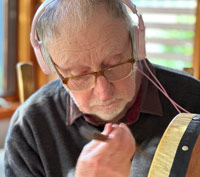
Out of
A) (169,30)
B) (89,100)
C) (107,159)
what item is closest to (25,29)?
(169,30)

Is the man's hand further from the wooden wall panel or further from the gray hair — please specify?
the wooden wall panel

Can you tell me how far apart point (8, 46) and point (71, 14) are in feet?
4.82

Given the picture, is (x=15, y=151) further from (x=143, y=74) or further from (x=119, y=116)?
(x=143, y=74)

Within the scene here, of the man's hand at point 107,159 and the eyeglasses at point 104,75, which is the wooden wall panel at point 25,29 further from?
the man's hand at point 107,159

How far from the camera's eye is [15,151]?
3.67 feet

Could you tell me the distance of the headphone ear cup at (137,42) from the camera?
98 cm

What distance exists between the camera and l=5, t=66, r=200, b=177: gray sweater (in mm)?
1042

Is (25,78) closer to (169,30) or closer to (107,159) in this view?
(107,159)

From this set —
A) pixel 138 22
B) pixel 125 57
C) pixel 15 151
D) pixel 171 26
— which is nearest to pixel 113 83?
pixel 125 57

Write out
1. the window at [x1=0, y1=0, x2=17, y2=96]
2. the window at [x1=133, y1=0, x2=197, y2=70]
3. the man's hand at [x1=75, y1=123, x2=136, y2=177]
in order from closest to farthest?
the man's hand at [x1=75, y1=123, x2=136, y2=177]
the window at [x1=133, y1=0, x2=197, y2=70]
the window at [x1=0, y1=0, x2=17, y2=96]

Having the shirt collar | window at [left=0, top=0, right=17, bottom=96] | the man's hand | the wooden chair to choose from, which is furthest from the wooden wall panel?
the man's hand

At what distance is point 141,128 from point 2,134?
1.30 m

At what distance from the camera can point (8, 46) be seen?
2275mm

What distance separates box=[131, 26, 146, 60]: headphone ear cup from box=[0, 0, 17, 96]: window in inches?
56.5
